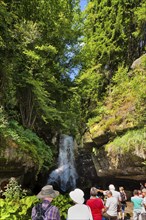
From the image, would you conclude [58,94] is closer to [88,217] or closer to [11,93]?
[11,93]

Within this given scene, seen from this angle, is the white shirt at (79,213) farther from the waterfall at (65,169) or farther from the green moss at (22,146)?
the waterfall at (65,169)

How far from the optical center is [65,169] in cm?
2769

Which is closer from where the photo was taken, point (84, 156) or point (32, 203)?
point (32, 203)

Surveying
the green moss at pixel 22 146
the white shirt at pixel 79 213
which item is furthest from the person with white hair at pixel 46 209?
the green moss at pixel 22 146

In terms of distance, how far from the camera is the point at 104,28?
2967 cm

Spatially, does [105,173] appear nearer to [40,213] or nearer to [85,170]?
[85,170]

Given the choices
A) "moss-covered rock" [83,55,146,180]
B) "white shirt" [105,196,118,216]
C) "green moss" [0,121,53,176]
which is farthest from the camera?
"moss-covered rock" [83,55,146,180]

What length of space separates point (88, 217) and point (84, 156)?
23.8 m

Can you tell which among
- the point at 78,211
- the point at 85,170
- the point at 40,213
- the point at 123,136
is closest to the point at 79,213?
the point at 78,211

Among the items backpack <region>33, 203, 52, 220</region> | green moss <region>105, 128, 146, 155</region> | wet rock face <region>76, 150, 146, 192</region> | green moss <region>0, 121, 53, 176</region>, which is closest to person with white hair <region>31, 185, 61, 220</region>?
backpack <region>33, 203, 52, 220</region>

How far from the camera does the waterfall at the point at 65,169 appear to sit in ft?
87.3

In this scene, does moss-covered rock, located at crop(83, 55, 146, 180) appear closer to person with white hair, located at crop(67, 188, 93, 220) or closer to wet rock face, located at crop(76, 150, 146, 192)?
wet rock face, located at crop(76, 150, 146, 192)

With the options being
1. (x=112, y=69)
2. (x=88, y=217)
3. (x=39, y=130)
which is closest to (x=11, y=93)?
(x=39, y=130)

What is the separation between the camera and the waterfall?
26620mm
